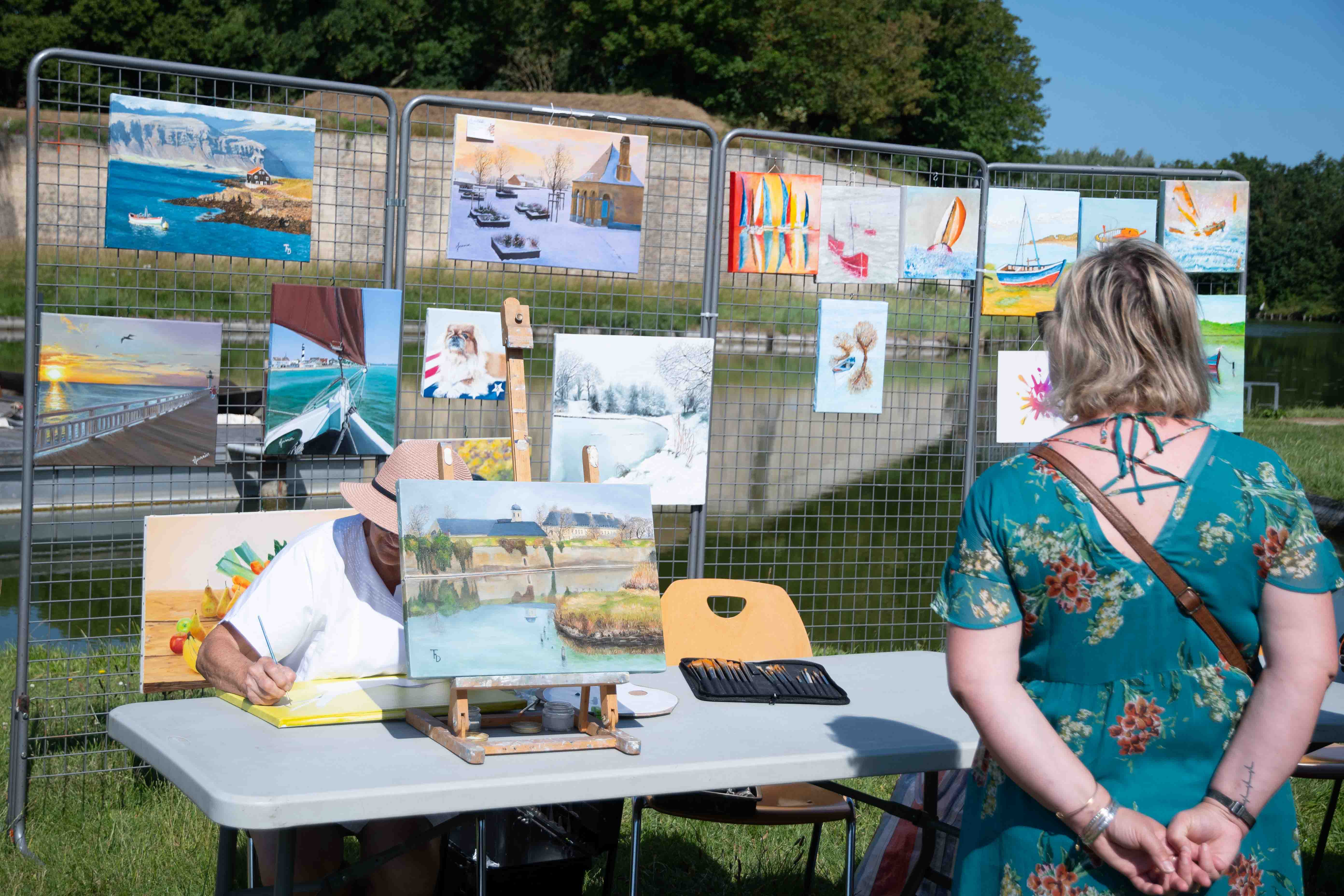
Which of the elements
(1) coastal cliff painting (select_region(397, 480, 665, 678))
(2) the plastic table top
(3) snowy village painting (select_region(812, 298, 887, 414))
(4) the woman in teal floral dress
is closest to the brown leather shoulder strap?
(4) the woman in teal floral dress

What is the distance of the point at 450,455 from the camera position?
2469 mm

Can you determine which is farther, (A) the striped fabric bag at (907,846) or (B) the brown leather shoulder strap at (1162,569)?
(A) the striped fabric bag at (907,846)

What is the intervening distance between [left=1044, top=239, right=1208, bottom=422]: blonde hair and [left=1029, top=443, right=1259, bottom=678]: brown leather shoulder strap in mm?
144

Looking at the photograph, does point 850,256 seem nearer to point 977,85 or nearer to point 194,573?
point 194,573

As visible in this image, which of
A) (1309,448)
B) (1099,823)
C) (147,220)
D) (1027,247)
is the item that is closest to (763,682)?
(1099,823)

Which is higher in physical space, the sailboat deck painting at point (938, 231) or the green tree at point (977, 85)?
the green tree at point (977, 85)

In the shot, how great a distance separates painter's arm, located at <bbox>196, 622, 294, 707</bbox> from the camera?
2.30 meters

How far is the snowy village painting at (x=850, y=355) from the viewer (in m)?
4.35

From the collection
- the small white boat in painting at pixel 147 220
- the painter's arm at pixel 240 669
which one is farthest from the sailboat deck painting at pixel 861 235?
the painter's arm at pixel 240 669

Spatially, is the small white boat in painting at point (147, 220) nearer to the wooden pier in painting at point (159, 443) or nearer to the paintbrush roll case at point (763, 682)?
the wooden pier in painting at point (159, 443)

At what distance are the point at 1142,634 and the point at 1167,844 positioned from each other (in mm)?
316

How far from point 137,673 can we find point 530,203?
8.81 feet

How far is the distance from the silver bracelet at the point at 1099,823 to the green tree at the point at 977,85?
51069 millimetres

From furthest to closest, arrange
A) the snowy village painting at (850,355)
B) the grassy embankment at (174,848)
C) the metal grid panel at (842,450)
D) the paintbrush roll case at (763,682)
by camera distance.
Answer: the metal grid panel at (842,450), the snowy village painting at (850,355), the grassy embankment at (174,848), the paintbrush roll case at (763,682)
